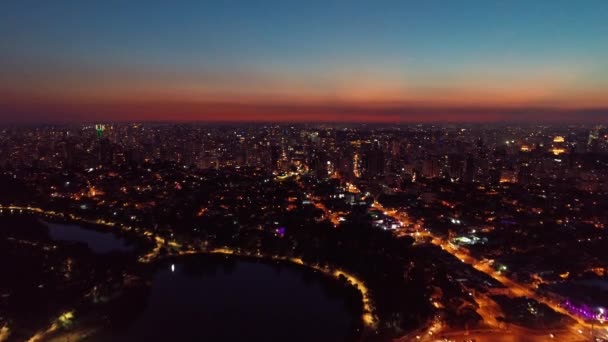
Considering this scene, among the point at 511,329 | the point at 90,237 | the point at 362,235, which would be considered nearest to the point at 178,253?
the point at 90,237

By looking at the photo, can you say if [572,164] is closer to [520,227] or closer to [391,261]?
[520,227]

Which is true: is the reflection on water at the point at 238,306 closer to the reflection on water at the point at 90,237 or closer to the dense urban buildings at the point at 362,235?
the dense urban buildings at the point at 362,235

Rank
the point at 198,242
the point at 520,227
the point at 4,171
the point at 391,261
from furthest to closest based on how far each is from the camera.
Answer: the point at 4,171, the point at 520,227, the point at 198,242, the point at 391,261

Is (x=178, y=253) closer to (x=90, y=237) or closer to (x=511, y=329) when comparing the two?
(x=90, y=237)

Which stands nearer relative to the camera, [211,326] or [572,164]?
[211,326]

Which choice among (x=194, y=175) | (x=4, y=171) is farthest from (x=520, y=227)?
(x=4, y=171)

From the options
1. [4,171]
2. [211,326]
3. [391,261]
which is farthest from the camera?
[4,171]
